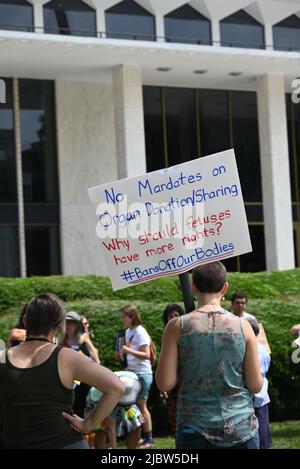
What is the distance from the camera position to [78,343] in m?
10.4

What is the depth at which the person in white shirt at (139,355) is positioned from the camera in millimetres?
11000

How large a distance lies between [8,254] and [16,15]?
22.1 ft

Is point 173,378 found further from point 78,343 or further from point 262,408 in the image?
point 78,343

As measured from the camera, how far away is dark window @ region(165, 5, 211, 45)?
26.5 meters

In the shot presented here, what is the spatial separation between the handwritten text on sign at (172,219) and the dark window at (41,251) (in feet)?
68.4

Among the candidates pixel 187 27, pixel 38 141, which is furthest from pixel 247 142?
pixel 38 141

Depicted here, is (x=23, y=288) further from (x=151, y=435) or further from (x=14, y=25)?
(x=14, y=25)

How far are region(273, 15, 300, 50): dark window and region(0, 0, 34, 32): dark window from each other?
763 centimetres

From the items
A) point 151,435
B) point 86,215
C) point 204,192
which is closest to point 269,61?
point 86,215

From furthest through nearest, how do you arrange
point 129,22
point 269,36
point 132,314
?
point 269,36, point 129,22, point 132,314

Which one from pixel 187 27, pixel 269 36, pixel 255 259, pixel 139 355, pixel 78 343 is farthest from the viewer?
pixel 255 259

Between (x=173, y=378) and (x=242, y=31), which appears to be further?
(x=242, y=31)

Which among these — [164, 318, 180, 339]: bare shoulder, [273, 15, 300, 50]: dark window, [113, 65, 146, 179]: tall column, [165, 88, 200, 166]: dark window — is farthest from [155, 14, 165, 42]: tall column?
[164, 318, 180, 339]: bare shoulder
